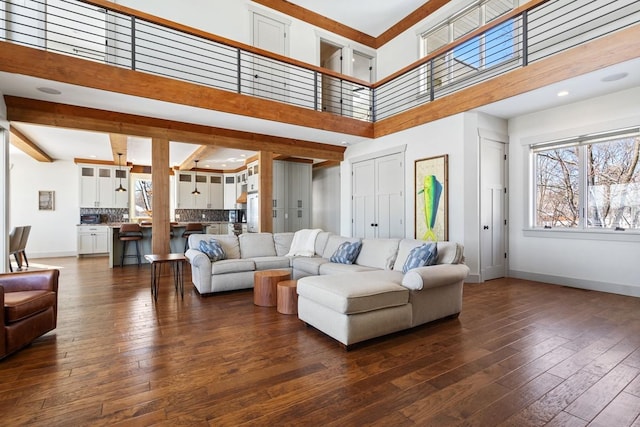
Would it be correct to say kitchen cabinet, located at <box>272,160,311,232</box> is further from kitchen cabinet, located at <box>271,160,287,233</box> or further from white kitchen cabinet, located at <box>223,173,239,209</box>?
Result: white kitchen cabinet, located at <box>223,173,239,209</box>

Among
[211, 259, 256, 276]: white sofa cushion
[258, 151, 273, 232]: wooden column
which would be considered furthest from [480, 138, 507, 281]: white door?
[258, 151, 273, 232]: wooden column

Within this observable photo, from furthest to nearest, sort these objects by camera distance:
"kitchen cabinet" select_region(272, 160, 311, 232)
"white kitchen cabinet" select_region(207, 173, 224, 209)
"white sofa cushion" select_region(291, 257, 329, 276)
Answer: "white kitchen cabinet" select_region(207, 173, 224, 209) → "kitchen cabinet" select_region(272, 160, 311, 232) → "white sofa cushion" select_region(291, 257, 329, 276)

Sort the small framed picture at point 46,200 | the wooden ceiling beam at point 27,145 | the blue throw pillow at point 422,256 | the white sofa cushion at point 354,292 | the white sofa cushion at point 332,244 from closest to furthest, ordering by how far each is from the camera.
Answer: the white sofa cushion at point 354,292 < the blue throw pillow at point 422,256 < the white sofa cushion at point 332,244 < the wooden ceiling beam at point 27,145 < the small framed picture at point 46,200

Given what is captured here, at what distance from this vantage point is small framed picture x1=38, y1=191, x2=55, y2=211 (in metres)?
9.04

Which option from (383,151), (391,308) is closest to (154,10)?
(383,151)

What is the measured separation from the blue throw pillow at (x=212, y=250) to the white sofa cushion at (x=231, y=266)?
10cm

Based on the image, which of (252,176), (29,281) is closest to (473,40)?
(252,176)

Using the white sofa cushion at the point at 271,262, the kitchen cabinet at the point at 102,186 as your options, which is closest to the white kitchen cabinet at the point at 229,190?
the kitchen cabinet at the point at 102,186

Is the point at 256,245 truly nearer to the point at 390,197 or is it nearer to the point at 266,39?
the point at 390,197

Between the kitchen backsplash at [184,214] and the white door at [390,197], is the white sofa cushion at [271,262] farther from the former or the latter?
the kitchen backsplash at [184,214]

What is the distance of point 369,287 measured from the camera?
2.79 metres

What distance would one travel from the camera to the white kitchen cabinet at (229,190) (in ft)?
38.0

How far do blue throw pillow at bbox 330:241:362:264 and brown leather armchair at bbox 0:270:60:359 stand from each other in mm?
3339

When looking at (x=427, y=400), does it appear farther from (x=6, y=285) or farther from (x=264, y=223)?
(x=264, y=223)
